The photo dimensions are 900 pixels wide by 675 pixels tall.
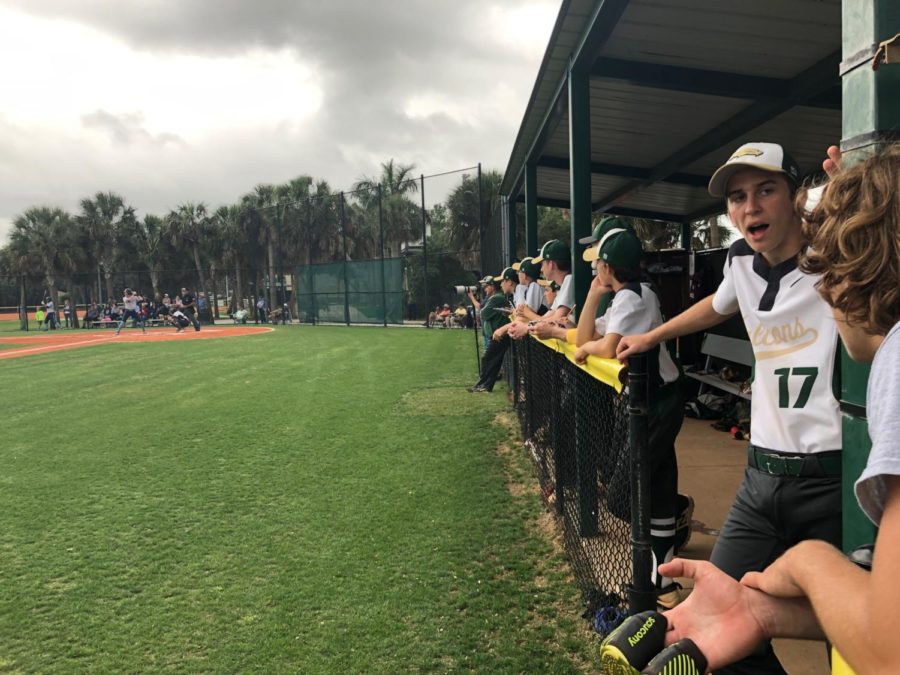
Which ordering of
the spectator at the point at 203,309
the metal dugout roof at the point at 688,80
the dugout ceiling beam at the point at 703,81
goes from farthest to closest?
the spectator at the point at 203,309, the dugout ceiling beam at the point at 703,81, the metal dugout roof at the point at 688,80

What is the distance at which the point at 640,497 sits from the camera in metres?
2.08

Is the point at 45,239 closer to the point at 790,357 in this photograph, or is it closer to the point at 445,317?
the point at 445,317

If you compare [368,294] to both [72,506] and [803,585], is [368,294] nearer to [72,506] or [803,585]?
[72,506]

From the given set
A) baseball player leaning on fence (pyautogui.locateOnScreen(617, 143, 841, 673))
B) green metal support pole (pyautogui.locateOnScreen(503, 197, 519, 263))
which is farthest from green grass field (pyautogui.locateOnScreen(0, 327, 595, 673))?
green metal support pole (pyautogui.locateOnScreen(503, 197, 519, 263))

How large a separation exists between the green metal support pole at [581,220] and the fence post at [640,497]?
1391 millimetres

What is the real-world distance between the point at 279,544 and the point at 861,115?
149 inches

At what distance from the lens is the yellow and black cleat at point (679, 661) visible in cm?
101

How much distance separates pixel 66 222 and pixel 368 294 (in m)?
26.2

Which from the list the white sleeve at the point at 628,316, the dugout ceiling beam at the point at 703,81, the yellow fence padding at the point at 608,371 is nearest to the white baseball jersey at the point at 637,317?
the white sleeve at the point at 628,316

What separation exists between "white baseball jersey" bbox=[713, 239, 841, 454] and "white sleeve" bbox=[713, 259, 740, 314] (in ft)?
0.15

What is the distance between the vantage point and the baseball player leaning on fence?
1835 mm

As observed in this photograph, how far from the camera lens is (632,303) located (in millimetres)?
3045

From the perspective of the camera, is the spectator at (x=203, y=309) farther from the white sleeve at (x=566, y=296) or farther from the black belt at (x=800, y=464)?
the black belt at (x=800, y=464)

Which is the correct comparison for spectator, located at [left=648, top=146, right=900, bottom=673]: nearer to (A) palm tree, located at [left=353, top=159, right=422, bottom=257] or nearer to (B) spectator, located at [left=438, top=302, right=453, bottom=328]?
(B) spectator, located at [left=438, top=302, right=453, bottom=328]
